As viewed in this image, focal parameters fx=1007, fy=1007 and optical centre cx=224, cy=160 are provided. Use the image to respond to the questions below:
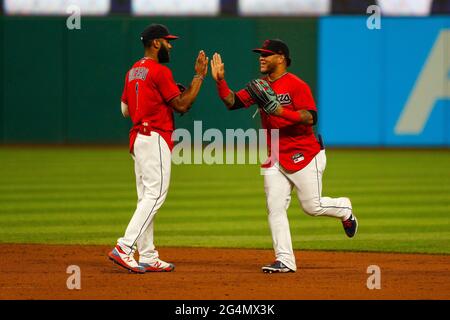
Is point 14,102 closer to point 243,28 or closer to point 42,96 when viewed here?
point 42,96

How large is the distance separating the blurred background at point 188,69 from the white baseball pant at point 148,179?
16345 millimetres

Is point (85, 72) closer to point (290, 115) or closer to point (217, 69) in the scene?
point (217, 69)

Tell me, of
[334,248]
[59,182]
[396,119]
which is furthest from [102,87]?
[334,248]

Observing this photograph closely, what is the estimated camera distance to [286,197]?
7.94 m

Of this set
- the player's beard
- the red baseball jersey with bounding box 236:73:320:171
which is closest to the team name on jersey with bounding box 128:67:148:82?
the player's beard

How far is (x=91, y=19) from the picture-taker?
2408 cm

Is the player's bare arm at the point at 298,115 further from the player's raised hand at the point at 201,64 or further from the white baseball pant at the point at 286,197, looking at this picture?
the player's raised hand at the point at 201,64

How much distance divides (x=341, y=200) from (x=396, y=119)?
53.2 ft

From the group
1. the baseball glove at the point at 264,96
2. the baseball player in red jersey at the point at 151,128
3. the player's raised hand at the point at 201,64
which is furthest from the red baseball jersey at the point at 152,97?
the baseball glove at the point at 264,96

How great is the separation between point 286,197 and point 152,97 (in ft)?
4.33

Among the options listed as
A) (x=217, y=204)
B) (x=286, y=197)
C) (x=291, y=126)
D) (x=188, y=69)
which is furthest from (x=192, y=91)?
(x=188, y=69)

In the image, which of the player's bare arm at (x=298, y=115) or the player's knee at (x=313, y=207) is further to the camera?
the player's knee at (x=313, y=207)

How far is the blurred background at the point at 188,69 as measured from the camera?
2397 cm

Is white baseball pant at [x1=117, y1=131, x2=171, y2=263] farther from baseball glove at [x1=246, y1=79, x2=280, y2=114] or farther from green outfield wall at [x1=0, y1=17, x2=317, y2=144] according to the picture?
green outfield wall at [x1=0, y1=17, x2=317, y2=144]
